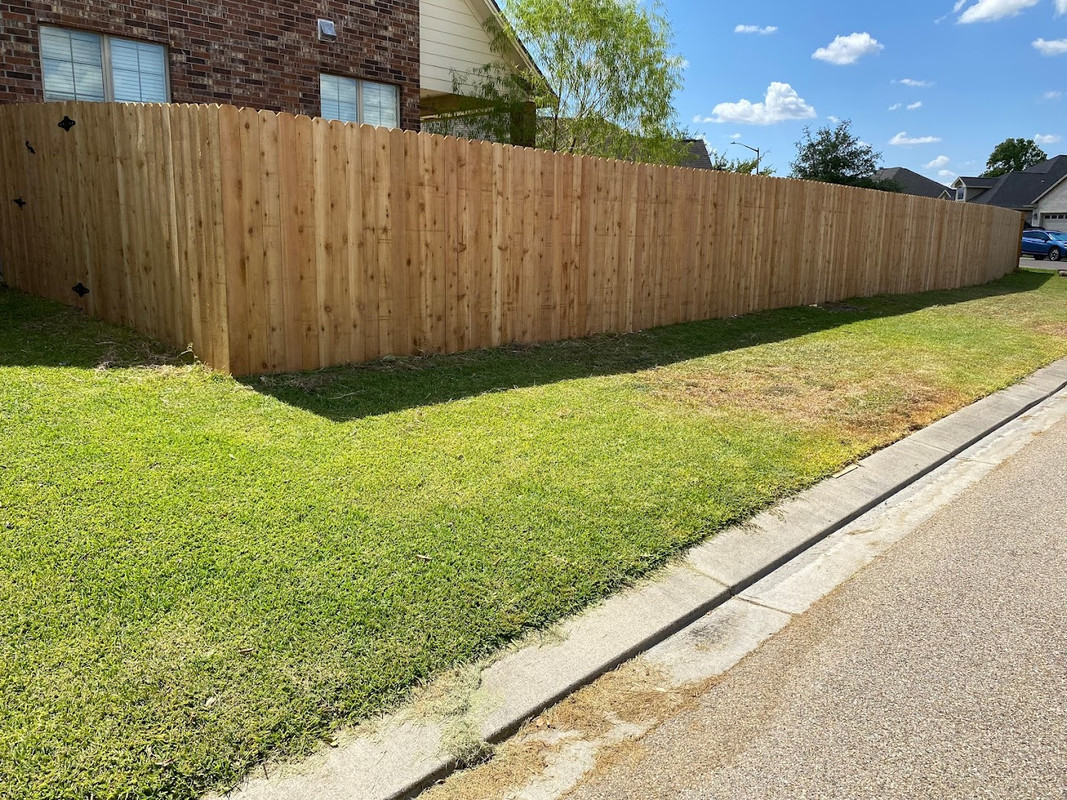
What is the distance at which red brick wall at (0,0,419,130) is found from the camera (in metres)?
8.88

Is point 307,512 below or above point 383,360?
below

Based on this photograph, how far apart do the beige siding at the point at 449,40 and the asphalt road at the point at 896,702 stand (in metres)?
11.7

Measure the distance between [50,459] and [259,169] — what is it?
288cm

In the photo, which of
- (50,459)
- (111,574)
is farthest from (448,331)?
(111,574)

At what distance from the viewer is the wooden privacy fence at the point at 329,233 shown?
6301 millimetres

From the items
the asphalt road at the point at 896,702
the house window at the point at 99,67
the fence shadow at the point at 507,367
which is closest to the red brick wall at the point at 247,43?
the house window at the point at 99,67

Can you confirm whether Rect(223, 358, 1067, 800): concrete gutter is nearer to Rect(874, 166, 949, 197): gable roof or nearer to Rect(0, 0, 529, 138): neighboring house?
Rect(0, 0, 529, 138): neighboring house

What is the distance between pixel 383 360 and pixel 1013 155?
115 m

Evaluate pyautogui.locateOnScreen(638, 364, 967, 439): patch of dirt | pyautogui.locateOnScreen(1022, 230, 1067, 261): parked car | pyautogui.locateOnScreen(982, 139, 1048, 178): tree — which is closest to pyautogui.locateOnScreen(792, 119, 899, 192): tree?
pyautogui.locateOnScreen(1022, 230, 1067, 261): parked car

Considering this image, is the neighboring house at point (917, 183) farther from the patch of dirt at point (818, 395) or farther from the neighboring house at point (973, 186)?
the patch of dirt at point (818, 395)

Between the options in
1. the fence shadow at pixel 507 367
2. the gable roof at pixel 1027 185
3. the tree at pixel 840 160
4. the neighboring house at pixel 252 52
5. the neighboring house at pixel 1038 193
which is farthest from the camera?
the gable roof at pixel 1027 185

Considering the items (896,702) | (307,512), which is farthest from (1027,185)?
(307,512)

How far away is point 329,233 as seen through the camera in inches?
267

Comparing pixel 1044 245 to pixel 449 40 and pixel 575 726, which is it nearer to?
pixel 449 40
